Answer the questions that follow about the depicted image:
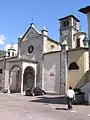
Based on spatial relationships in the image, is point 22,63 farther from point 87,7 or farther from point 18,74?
point 87,7

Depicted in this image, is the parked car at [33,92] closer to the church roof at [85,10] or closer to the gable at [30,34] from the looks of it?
the gable at [30,34]

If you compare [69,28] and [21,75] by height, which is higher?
[69,28]

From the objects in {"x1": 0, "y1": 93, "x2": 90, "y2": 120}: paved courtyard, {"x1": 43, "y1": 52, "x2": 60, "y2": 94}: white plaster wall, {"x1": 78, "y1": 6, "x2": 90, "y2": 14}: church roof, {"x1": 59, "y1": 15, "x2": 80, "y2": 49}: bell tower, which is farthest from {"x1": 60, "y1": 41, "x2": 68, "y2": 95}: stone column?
{"x1": 59, "y1": 15, "x2": 80, "y2": 49}: bell tower

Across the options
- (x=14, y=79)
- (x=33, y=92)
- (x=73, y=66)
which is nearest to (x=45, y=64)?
(x=73, y=66)

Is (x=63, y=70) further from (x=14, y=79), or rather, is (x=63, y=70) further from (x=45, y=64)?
(x=14, y=79)

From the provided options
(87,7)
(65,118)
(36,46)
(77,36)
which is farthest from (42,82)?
(65,118)

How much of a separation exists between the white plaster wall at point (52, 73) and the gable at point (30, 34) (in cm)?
521

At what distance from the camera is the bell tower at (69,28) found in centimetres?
5081

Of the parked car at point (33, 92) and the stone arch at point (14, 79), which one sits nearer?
the parked car at point (33, 92)

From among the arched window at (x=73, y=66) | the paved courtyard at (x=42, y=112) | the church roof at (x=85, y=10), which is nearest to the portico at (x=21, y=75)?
the arched window at (x=73, y=66)

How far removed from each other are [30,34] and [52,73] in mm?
9993

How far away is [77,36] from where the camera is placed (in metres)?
34.2

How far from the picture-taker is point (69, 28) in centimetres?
5141

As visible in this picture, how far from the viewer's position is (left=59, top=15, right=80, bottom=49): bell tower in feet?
167
